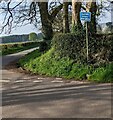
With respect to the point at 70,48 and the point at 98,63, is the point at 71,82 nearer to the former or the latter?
the point at 98,63

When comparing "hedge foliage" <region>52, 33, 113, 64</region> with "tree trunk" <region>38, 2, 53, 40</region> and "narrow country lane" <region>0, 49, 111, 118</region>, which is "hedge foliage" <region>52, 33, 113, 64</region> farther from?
"tree trunk" <region>38, 2, 53, 40</region>

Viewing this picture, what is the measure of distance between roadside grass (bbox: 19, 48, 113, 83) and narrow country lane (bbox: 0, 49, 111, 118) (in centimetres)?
99

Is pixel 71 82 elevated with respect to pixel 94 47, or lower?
lower

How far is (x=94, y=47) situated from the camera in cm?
1602

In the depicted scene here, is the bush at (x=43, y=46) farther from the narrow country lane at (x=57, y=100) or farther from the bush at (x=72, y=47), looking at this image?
the narrow country lane at (x=57, y=100)

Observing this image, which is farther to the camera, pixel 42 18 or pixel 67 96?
pixel 42 18

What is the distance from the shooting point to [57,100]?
370 inches

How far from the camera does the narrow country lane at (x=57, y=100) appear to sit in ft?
25.4

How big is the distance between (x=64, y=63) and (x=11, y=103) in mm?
7225

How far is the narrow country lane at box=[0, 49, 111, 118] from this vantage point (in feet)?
25.4

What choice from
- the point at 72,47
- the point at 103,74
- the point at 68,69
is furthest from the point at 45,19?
the point at 103,74

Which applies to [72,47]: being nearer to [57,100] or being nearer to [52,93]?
[52,93]

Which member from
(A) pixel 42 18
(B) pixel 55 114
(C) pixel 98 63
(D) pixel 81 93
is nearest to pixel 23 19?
(A) pixel 42 18

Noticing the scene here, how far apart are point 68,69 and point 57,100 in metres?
6.15
